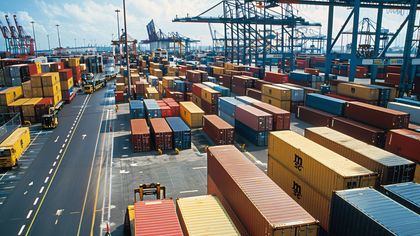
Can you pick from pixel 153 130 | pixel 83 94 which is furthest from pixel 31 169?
pixel 83 94

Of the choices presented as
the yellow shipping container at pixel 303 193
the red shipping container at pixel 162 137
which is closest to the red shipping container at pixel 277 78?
the red shipping container at pixel 162 137

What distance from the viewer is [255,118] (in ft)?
123

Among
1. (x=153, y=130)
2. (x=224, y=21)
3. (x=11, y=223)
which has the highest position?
(x=224, y=21)

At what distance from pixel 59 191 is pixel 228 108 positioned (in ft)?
84.2

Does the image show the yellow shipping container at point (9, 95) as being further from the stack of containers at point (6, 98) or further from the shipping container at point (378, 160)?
the shipping container at point (378, 160)

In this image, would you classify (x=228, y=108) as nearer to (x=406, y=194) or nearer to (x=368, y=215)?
(x=406, y=194)

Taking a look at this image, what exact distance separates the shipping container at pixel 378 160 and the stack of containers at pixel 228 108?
19.9 m

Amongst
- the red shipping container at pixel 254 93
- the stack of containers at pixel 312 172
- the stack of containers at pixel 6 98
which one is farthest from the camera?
the red shipping container at pixel 254 93

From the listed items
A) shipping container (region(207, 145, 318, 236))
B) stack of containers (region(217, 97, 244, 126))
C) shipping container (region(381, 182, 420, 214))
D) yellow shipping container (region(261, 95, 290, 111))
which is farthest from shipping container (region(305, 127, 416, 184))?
yellow shipping container (region(261, 95, 290, 111))

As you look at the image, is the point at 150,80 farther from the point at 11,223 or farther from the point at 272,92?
the point at 11,223

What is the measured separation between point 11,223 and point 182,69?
7141cm

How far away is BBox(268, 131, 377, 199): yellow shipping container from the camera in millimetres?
17438

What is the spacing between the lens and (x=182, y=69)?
8969cm

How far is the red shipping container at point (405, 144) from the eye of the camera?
24.7 meters
